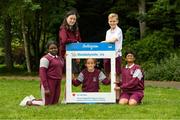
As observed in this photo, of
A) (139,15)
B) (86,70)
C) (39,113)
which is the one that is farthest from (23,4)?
(39,113)

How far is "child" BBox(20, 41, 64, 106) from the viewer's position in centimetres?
1245

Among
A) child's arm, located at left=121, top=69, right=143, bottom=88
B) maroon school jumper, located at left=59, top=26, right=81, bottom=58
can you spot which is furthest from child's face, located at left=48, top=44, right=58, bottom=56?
child's arm, located at left=121, top=69, right=143, bottom=88

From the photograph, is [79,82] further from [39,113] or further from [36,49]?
[36,49]

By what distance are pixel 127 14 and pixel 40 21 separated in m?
5.48

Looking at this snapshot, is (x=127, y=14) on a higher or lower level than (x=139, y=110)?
higher

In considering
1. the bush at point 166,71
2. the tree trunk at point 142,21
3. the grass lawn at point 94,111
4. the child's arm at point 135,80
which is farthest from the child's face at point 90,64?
the tree trunk at point 142,21

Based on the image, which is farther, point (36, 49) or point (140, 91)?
point (36, 49)

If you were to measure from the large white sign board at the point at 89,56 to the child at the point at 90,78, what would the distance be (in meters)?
0.17

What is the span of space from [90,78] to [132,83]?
951 mm

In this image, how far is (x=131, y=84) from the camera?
12.6m

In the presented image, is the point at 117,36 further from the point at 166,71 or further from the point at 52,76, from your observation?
the point at 166,71

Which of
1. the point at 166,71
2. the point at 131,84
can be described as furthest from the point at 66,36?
the point at 166,71

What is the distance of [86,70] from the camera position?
1298cm

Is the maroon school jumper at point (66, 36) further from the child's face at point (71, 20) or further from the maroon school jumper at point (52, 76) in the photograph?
the maroon school jumper at point (52, 76)
